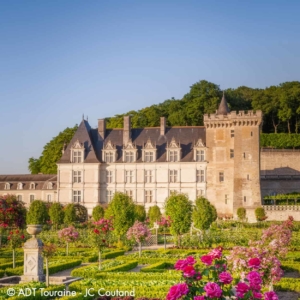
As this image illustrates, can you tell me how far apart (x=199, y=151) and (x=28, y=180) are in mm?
A: 18756

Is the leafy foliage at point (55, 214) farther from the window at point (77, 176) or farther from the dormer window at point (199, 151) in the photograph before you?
the dormer window at point (199, 151)

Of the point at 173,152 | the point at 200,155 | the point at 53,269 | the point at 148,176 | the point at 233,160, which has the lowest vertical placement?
the point at 53,269

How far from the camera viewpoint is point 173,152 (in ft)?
179

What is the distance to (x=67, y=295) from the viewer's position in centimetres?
1773

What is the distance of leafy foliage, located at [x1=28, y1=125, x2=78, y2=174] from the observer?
71.0 meters

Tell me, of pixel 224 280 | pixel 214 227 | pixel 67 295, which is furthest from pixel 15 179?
pixel 224 280

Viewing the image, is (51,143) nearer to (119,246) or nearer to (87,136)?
(87,136)

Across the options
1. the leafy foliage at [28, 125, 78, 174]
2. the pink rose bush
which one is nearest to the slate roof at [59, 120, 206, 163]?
the leafy foliage at [28, 125, 78, 174]

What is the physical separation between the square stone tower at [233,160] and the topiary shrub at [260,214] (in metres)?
1.20

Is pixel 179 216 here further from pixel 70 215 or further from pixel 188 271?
pixel 188 271

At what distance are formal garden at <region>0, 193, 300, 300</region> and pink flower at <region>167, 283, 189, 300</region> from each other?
0.05 feet

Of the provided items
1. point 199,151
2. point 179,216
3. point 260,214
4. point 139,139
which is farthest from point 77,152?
point 179,216

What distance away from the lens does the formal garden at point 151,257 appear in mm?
11367

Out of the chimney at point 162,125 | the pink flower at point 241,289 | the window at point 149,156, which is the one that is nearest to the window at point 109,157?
the window at point 149,156
